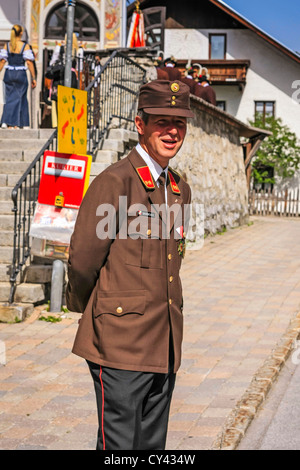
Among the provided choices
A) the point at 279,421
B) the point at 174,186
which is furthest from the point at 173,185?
the point at 279,421

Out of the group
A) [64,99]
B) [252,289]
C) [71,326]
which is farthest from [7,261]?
[252,289]

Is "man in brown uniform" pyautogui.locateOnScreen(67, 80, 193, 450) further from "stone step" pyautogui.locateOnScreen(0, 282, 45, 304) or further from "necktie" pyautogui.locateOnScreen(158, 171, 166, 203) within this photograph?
"stone step" pyautogui.locateOnScreen(0, 282, 45, 304)

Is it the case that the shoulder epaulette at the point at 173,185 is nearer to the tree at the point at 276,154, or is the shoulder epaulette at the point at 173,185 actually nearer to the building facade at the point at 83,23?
the building facade at the point at 83,23

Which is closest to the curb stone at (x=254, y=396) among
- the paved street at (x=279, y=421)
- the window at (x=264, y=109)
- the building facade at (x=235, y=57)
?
the paved street at (x=279, y=421)

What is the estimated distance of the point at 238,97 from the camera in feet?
110

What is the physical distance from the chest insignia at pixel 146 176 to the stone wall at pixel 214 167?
10.5 meters

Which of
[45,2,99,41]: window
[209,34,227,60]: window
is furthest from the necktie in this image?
[209,34,227,60]: window

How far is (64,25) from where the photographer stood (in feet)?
58.3

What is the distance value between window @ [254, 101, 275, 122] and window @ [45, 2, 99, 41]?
16.3m

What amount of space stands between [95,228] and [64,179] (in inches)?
184

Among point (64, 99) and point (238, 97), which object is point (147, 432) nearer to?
point (64, 99)

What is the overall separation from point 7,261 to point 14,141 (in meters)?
2.88

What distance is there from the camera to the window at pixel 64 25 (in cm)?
1780

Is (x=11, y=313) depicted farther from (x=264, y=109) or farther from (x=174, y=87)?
(x=264, y=109)
